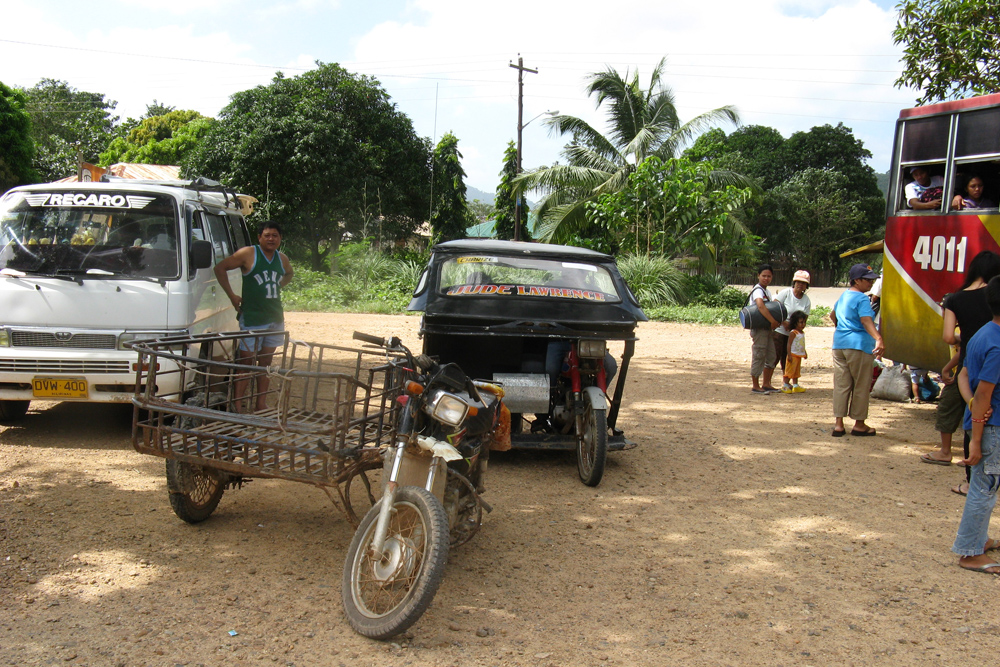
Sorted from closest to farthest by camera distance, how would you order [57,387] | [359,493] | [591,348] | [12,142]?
[359,493] < [591,348] < [57,387] < [12,142]

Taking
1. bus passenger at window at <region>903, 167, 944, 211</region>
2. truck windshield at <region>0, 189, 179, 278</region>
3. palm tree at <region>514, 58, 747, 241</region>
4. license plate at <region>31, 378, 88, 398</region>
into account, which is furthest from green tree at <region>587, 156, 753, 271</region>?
license plate at <region>31, 378, 88, 398</region>

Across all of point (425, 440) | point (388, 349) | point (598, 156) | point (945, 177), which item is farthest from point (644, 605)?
point (598, 156)

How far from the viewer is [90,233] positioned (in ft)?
21.7

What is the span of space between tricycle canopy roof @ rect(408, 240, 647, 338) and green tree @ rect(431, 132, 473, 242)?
2115 cm

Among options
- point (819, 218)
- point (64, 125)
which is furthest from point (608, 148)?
point (64, 125)

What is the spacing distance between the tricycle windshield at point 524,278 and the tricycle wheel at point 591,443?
89 cm

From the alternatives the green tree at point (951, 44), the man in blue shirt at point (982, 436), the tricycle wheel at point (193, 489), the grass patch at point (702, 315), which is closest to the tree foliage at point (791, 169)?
the grass patch at point (702, 315)

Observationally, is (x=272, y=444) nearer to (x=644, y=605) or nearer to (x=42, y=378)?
(x=644, y=605)

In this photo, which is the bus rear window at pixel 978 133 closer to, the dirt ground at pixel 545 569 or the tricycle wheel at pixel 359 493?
the dirt ground at pixel 545 569

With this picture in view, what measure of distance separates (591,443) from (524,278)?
4.80 ft

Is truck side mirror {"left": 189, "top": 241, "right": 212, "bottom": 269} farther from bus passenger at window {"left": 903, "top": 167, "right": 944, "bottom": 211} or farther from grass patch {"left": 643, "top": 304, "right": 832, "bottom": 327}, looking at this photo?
grass patch {"left": 643, "top": 304, "right": 832, "bottom": 327}

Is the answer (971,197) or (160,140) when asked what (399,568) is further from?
(160,140)

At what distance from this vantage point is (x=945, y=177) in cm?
795

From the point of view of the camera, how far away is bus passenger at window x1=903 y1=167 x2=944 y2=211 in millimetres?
8094
